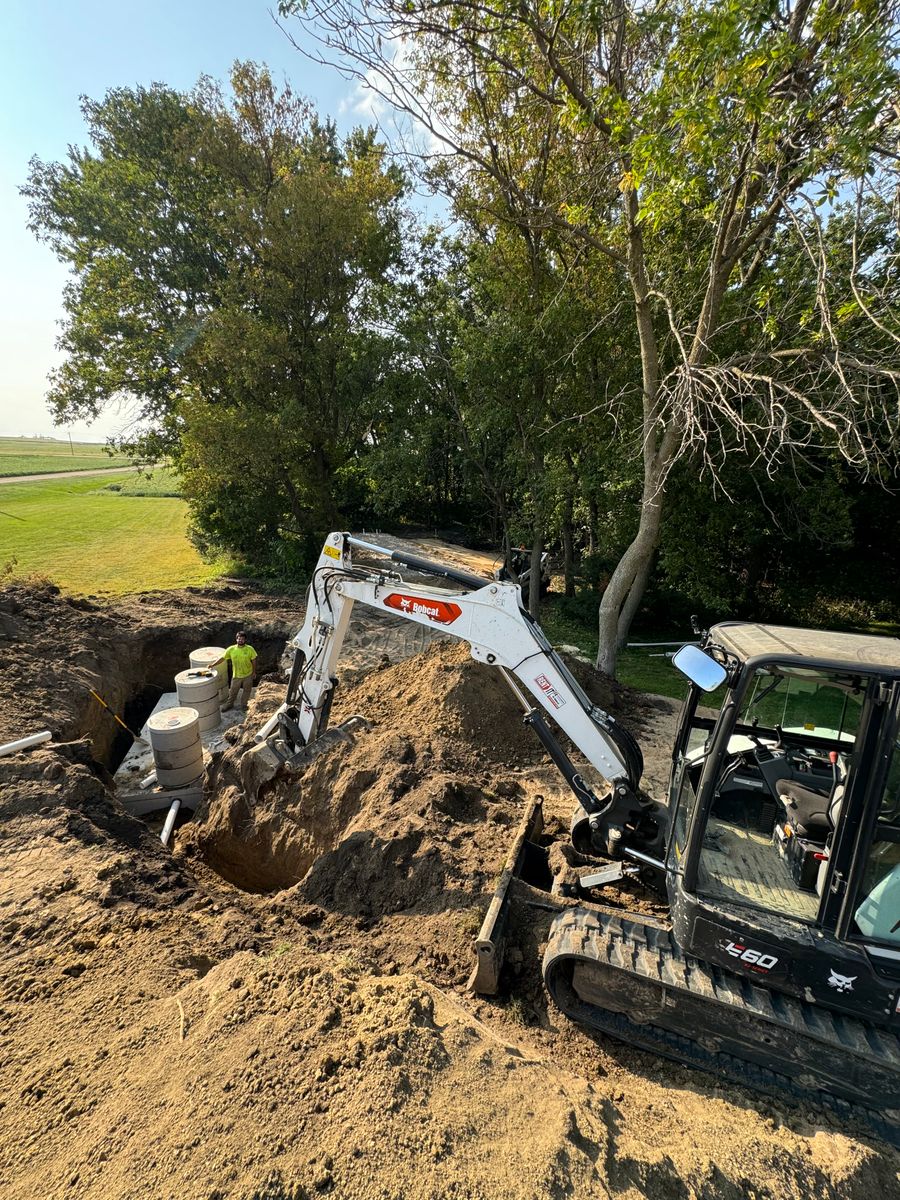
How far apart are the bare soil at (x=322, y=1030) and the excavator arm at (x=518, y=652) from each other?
0.94 metres

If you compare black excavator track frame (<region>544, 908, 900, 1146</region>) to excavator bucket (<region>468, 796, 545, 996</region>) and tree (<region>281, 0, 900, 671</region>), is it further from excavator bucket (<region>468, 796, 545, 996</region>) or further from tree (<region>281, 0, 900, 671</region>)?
tree (<region>281, 0, 900, 671</region>)

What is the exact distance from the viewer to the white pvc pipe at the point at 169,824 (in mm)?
6859

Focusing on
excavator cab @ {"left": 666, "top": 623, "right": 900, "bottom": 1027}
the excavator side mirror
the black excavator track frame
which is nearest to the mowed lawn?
the black excavator track frame

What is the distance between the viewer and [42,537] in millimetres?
23469

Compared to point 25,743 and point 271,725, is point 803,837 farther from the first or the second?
point 25,743

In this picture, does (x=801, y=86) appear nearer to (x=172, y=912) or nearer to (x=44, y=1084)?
(x=172, y=912)

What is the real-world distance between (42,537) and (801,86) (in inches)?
1084

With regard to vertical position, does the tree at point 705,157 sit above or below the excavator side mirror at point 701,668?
above

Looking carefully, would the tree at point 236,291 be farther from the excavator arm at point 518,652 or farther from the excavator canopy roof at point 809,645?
the excavator canopy roof at point 809,645

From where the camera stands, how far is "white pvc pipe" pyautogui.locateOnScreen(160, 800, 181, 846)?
6859 millimetres

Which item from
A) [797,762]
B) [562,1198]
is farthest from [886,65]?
[562,1198]

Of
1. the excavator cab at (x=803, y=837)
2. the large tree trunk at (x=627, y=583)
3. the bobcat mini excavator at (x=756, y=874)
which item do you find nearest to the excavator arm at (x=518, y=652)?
the bobcat mini excavator at (x=756, y=874)

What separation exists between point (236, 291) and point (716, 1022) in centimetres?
1858

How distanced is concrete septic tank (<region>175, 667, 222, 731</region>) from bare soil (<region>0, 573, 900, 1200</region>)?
2.66m
